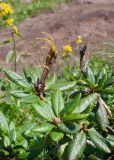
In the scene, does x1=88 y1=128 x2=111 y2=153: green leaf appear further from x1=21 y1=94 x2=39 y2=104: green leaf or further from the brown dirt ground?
the brown dirt ground

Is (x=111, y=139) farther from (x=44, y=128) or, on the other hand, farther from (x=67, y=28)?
(x=67, y=28)

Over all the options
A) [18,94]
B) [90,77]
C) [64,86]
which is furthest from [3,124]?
[90,77]

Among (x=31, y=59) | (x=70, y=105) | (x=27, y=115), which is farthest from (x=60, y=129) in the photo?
(x=31, y=59)

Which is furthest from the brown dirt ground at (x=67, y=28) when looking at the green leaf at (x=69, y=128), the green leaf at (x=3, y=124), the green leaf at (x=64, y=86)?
the green leaf at (x=69, y=128)

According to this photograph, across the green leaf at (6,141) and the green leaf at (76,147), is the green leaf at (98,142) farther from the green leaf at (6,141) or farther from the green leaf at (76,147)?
the green leaf at (6,141)

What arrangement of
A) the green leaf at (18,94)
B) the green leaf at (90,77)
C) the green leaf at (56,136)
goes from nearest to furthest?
the green leaf at (56,136), the green leaf at (18,94), the green leaf at (90,77)
